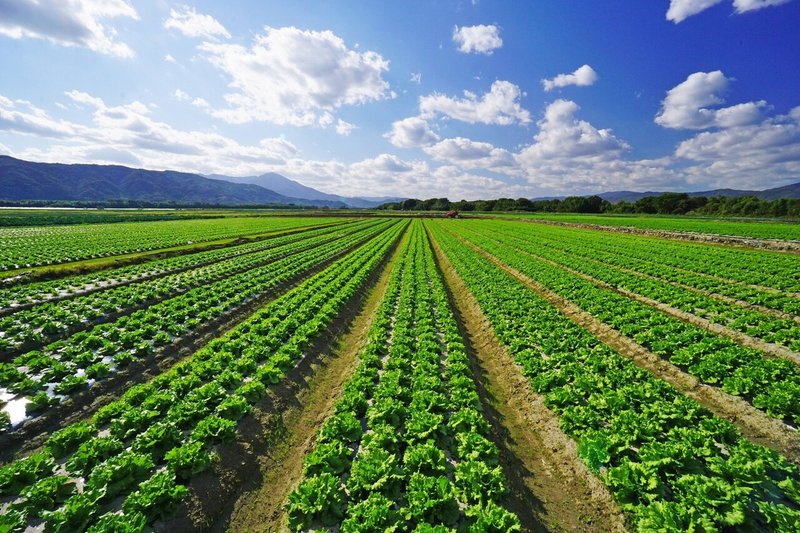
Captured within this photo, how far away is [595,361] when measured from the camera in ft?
41.1

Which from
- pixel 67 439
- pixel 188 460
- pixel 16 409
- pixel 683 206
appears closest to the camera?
pixel 188 460

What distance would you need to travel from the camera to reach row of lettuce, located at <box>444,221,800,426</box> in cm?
1005

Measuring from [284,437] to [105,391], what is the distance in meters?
7.48

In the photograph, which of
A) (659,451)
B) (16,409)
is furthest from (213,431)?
(659,451)

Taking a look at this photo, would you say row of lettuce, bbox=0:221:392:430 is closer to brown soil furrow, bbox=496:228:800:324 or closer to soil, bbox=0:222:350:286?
soil, bbox=0:222:350:286

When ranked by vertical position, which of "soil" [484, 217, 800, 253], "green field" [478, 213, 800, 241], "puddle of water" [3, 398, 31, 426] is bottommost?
"puddle of water" [3, 398, 31, 426]

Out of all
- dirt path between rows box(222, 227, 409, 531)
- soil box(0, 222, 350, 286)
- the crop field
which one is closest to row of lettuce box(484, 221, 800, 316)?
the crop field

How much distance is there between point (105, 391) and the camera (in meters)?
12.0

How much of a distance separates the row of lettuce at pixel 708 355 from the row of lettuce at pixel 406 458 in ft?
28.3

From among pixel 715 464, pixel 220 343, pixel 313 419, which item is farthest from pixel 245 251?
pixel 715 464

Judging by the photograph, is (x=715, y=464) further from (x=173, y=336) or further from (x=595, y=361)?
(x=173, y=336)

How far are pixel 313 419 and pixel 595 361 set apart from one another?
10.6 m

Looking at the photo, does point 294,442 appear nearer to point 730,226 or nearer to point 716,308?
point 716,308

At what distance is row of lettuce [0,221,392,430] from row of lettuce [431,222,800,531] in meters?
16.4
